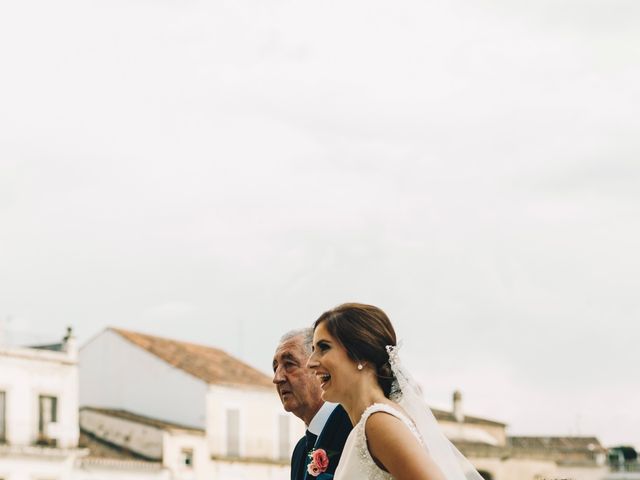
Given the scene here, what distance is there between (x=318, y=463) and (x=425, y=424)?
3.21 ft

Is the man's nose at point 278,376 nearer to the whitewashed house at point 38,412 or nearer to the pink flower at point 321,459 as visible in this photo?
the pink flower at point 321,459

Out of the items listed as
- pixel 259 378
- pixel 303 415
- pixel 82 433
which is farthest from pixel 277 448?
pixel 303 415

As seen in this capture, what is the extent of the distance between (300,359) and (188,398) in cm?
4523

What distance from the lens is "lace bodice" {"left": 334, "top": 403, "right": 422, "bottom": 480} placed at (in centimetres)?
414

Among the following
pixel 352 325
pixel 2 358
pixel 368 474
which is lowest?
pixel 368 474

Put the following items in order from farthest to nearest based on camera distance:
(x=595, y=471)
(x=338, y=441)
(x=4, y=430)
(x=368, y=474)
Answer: (x=595, y=471) < (x=4, y=430) < (x=338, y=441) < (x=368, y=474)

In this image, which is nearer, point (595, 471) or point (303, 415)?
point (303, 415)

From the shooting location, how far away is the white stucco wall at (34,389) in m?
43.7

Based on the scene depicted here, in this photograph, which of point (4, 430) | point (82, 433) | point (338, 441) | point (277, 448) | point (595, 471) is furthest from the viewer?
point (595, 471)

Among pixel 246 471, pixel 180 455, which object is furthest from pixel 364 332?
pixel 246 471

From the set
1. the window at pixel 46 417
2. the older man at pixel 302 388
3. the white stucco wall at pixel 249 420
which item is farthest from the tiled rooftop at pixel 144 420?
the older man at pixel 302 388

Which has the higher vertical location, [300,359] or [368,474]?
[300,359]

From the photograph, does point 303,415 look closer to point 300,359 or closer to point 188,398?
point 300,359

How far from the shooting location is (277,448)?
5369cm
